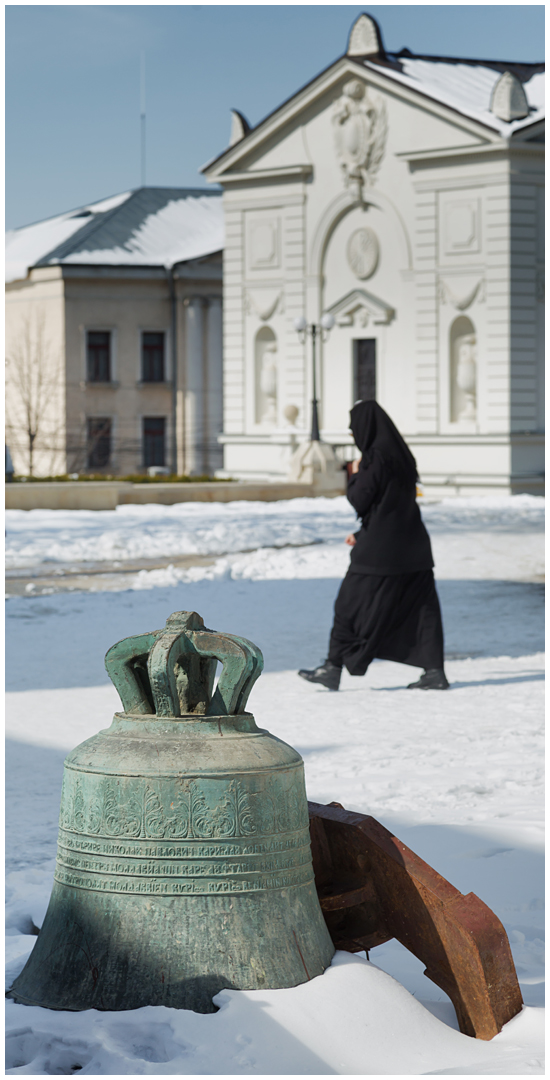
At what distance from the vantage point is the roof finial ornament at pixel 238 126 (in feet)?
124

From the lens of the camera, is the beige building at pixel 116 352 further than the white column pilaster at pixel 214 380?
No

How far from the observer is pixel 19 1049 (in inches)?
113

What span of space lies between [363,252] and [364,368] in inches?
117

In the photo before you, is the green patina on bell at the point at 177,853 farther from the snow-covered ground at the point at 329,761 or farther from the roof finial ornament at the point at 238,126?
the roof finial ornament at the point at 238,126

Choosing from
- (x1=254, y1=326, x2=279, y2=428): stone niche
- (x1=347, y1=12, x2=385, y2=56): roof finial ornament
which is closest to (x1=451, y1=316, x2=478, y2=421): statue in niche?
(x1=254, y1=326, x2=279, y2=428): stone niche

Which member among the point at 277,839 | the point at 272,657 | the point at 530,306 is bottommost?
the point at 272,657

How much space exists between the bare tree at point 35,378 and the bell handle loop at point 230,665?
139 ft

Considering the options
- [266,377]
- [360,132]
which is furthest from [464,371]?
[360,132]

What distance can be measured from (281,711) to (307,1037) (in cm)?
453

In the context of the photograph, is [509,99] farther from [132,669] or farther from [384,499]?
[132,669]

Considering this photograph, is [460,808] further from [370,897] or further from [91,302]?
[91,302]

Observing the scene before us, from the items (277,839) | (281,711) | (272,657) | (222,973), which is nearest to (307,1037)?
(222,973)

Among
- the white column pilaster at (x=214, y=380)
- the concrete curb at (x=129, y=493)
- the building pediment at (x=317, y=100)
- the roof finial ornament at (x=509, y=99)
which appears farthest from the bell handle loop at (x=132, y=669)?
the white column pilaster at (x=214, y=380)

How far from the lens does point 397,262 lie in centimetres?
3403
